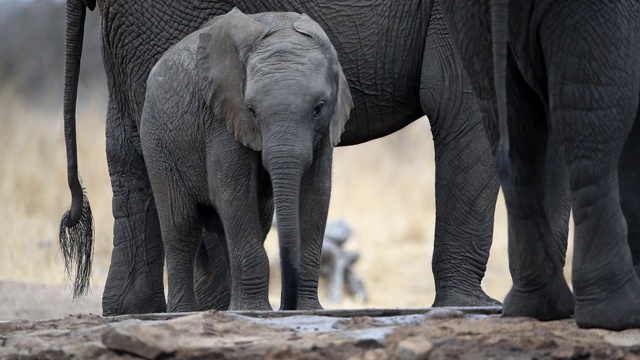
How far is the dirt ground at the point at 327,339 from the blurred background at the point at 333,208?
14.6 ft

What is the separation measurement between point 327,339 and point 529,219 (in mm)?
653

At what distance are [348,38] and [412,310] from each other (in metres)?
1.65

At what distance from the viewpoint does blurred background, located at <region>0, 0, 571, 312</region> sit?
10.0m

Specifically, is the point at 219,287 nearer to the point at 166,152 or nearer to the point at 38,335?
the point at 166,152

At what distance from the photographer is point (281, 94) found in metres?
4.59

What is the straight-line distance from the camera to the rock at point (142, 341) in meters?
3.54

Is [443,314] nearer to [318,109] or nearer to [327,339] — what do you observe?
[327,339]

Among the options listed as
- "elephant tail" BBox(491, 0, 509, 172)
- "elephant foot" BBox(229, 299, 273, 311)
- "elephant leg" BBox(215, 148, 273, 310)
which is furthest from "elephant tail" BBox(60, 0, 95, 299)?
"elephant tail" BBox(491, 0, 509, 172)

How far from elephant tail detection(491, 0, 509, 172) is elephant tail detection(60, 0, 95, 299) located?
7.89 ft

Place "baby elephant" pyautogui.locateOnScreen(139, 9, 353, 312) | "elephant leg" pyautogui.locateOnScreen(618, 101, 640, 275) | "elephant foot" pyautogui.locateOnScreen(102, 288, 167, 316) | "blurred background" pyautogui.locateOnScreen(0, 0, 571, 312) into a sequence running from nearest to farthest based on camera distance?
"elephant leg" pyautogui.locateOnScreen(618, 101, 640, 275) → "baby elephant" pyautogui.locateOnScreen(139, 9, 353, 312) → "elephant foot" pyautogui.locateOnScreen(102, 288, 167, 316) → "blurred background" pyautogui.locateOnScreen(0, 0, 571, 312)

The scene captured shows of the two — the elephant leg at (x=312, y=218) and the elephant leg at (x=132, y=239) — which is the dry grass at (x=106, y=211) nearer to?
the elephant leg at (x=132, y=239)

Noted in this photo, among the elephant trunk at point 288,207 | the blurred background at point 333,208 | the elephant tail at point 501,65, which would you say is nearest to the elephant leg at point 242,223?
the elephant trunk at point 288,207

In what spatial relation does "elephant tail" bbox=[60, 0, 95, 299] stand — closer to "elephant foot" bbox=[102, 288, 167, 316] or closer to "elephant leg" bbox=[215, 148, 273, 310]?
"elephant foot" bbox=[102, 288, 167, 316]

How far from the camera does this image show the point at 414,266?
1123 centimetres
